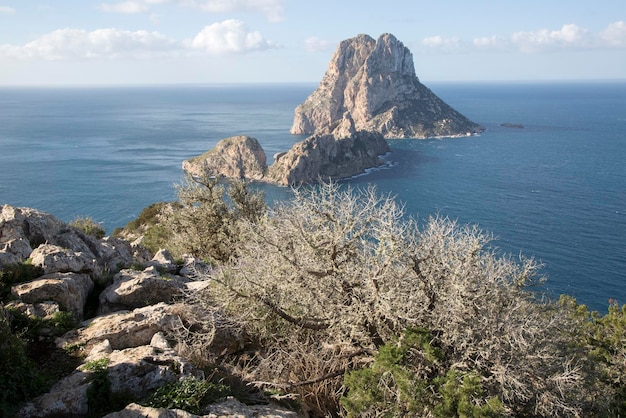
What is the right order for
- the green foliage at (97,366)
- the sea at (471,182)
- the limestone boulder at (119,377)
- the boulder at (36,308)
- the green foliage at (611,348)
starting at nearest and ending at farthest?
the limestone boulder at (119,377)
the green foliage at (97,366)
the boulder at (36,308)
the green foliage at (611,348)
the sea at (471,182)

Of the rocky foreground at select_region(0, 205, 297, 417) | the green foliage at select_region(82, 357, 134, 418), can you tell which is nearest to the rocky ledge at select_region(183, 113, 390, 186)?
the rocky foreground at select_region(0, 205, 297, 417)

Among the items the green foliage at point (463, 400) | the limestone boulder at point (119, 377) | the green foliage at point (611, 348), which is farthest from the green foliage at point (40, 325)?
the green foliage at point (611, 348)

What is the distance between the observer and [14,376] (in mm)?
8055

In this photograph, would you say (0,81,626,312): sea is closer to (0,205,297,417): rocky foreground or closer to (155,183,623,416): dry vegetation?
(155,183,623,416): dry vegetation

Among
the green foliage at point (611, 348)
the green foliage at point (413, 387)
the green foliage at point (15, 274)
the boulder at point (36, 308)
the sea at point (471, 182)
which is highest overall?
the green foliage at point (15, 274)

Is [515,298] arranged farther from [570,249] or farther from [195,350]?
[570,249]

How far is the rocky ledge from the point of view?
398 feet

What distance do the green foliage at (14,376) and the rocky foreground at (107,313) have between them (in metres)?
0.23

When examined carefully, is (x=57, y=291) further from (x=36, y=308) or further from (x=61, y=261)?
(x=61, y=261)

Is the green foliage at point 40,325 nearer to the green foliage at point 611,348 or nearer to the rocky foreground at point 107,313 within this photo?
the rocky foreground at point 107,313

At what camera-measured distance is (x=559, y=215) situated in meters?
79.7

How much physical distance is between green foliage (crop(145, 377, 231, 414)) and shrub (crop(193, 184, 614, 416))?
1.22 meters

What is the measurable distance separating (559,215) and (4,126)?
216m

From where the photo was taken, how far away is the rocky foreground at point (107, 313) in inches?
331
